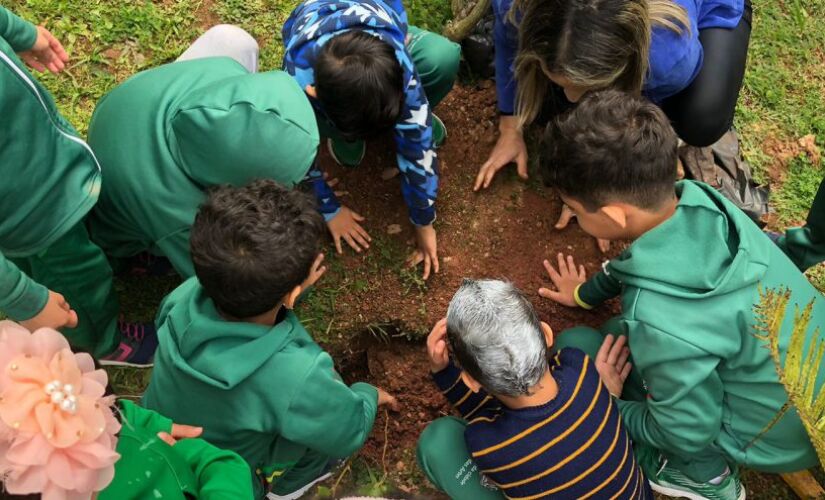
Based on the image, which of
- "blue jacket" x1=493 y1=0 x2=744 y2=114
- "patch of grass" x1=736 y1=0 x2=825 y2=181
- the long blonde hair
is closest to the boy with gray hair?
the long blonde hair

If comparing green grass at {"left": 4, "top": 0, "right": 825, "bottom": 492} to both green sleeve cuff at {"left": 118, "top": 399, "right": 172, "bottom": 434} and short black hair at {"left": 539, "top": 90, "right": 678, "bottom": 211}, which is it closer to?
short black hair at {"left": 539, "top": 90, "right": 678, "bottom": 211}

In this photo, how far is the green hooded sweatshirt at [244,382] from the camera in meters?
1.75

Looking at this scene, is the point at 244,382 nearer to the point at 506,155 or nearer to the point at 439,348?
the point at 439,348

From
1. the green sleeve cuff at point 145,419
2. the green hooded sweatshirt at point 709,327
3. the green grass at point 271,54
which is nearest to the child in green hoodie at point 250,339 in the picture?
the green sleeve cuff at point 145,419

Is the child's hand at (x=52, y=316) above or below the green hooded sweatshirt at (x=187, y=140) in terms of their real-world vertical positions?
below

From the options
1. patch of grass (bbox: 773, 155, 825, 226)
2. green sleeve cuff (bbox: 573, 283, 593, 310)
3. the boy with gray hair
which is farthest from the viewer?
patch of grass (bbox: 773, 155, 825, 226)

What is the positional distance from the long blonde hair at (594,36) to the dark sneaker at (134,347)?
1.86 meters

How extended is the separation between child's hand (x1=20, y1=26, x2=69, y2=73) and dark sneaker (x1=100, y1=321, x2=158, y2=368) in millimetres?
1055

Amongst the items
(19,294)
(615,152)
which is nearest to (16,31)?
(19,294)

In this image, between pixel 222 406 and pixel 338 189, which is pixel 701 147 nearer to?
pixel 338 189

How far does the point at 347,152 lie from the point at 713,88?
1543mm

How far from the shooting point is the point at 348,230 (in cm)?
282

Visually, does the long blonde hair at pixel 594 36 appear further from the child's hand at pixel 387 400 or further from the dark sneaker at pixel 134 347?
the dark sneaker at pixel 134 347

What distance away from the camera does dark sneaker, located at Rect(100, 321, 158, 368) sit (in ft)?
8.77
